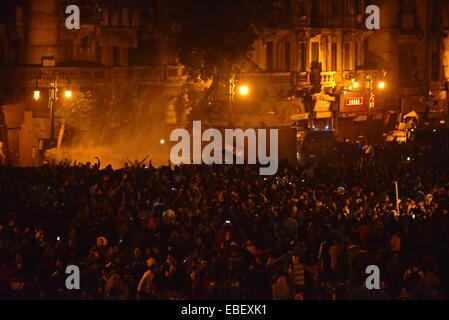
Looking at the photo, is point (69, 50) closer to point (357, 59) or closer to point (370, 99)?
point (357, 59)

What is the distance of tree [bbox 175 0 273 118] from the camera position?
41.4 meters

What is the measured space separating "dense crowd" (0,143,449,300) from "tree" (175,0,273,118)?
15.6 meters

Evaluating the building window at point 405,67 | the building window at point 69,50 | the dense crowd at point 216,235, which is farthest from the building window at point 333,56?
the dense crowd at point 216,235

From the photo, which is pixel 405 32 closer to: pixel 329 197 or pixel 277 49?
pixel 277 49

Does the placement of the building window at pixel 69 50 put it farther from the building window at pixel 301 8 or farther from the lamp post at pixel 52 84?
the building window at pixel 301 8

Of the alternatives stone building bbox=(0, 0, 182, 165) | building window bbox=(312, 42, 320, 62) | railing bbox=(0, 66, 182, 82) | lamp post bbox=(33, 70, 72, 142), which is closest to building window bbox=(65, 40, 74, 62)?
stone building bbox=(0, 0, 182, 165)

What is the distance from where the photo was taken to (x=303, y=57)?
49812mm

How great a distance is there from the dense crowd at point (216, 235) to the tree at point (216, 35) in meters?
15.6

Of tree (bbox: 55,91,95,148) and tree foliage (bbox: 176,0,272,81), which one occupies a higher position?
tree foliage (bbox: 176,0,272,81)

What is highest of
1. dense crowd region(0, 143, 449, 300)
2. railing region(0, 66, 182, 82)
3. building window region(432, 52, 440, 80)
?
building window region(432, 52, 440, 80)

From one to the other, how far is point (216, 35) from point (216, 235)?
2338 centimetres

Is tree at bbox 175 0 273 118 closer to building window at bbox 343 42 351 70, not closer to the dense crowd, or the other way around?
building window at bbox 343 42 351 70

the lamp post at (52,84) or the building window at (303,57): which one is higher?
the building window at (303,57)

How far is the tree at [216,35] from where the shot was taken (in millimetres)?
41438
